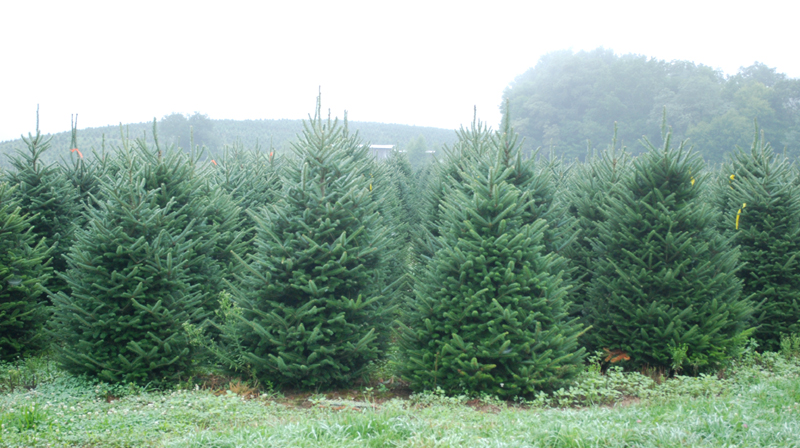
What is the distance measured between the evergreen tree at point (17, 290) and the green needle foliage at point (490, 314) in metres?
5.55

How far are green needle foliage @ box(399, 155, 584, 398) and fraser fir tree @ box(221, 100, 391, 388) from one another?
0.72m

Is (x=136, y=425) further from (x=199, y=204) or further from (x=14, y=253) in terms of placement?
(x=14, y=253)

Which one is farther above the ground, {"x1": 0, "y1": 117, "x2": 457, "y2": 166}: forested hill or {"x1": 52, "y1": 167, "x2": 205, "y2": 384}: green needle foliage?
{"x1": 0, "y1": 117, "x2": 457, "y2": 166}: forested hill

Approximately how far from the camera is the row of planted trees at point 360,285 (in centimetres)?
587

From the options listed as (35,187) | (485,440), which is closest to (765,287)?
(485,440)

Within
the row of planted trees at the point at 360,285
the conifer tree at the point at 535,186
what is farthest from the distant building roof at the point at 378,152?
the row of planted trees at the point at 360,285

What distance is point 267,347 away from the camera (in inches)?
240

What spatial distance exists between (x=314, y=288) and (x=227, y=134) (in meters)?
61.6

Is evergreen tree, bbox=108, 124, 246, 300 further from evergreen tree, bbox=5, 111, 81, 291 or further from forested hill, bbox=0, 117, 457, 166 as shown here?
forested hill, bbox=0, 117, 457, 166

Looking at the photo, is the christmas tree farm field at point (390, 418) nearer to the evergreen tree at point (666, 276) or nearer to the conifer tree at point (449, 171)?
the evergreen tree at point (666, 276)

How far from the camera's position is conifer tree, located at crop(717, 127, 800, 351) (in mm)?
8977

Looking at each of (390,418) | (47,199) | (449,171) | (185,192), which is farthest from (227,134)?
(390,418)

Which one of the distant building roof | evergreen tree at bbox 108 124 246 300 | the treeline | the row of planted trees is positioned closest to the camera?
the row of planted trees

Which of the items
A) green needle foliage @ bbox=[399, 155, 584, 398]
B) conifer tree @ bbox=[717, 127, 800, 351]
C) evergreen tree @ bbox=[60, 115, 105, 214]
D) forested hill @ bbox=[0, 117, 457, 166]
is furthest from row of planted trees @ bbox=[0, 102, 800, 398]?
forested hill @ bbox=[0, 117, 457, 166]
